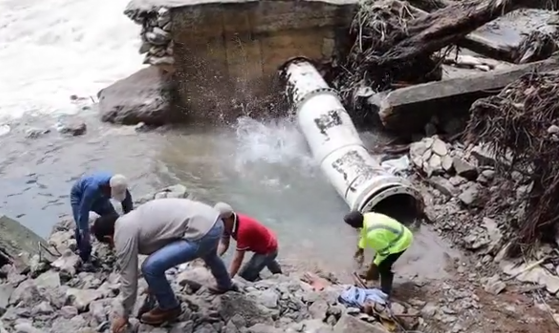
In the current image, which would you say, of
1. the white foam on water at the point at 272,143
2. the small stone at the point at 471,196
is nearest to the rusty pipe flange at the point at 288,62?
the white foam on water at the point at 272,143

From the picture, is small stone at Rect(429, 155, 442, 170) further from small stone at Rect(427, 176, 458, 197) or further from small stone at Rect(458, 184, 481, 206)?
small stone at Rect(458, 184, 481, 206)

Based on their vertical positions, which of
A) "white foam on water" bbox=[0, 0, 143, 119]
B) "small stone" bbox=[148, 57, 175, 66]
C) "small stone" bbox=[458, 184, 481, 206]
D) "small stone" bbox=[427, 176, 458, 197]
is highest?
"small stone" bbox=[148, 57, 175, 66]

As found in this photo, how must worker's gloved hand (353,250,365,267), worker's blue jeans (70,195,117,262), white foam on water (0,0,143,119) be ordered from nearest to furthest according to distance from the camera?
worker's blue jeans (70,195,117,262)
worker's gloved hand (353,250,365,267)
white foam on water (0,0,143,119)

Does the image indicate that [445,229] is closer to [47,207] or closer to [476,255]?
[476,255]

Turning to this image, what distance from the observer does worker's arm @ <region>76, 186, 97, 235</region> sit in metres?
6.52

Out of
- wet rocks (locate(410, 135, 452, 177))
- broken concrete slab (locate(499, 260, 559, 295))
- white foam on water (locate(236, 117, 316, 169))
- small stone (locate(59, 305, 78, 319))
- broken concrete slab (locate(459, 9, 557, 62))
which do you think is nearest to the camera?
small stone (locate(59, 305, 78, 319))

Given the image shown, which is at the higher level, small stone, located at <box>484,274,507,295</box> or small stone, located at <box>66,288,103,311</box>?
small stone, located at <box>66,288,103,311</box>

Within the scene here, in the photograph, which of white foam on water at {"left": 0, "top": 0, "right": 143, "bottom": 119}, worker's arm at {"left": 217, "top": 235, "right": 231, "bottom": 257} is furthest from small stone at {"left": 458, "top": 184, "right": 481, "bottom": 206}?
white foam on water at {"left": 0, "top": 0, "right": 143, "bottom": 119}

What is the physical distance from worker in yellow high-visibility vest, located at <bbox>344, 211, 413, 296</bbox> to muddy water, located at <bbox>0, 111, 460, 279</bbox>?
1.65 ft

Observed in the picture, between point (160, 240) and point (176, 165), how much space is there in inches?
164

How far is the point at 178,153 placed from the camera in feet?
31.7

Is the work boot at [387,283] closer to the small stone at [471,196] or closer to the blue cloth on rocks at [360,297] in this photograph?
the blue cloth on rocks at [360,297]

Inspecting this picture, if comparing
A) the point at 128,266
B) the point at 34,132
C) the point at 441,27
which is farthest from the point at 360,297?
the point at 34,132

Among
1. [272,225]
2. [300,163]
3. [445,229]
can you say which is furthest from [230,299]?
[300,163]
